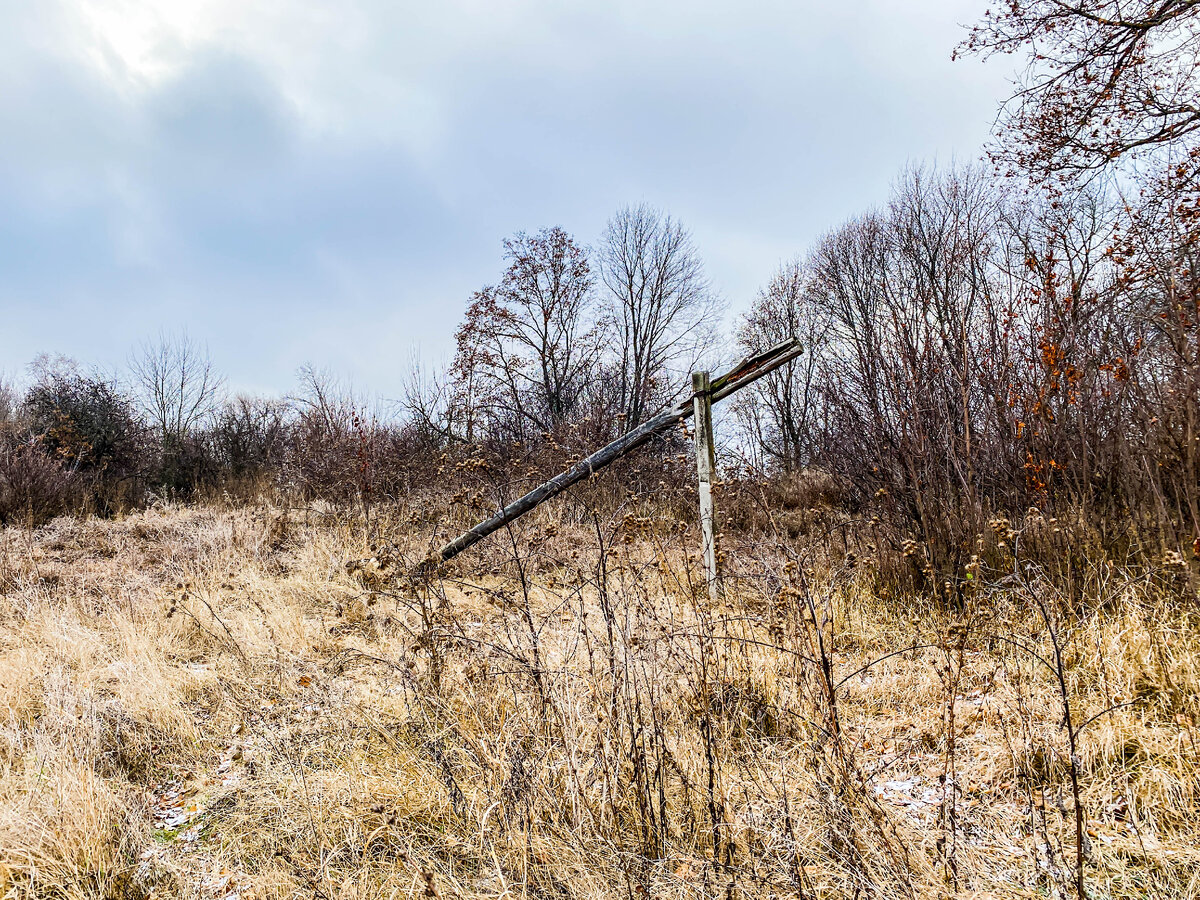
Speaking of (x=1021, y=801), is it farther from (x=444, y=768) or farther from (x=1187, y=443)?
(x=444, y=768)

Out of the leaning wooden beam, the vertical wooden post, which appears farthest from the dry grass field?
the leaning wooden beam

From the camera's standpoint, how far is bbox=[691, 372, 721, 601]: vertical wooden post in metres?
5.21

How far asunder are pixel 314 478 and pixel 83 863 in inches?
310

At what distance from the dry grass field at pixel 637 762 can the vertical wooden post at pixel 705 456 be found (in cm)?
97

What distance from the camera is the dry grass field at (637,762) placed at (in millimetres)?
1861

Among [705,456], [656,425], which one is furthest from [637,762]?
[656,425]

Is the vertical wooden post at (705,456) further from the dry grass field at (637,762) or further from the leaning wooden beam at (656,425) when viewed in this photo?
the dry grass field at (637,762)

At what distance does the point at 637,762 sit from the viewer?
1.97 meters

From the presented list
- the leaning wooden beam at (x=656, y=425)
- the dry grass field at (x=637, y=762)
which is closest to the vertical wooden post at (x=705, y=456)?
the leaning wooden beam at (x=656, y=425)

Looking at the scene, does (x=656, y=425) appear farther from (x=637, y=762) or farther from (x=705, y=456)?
(x=637, y=762)

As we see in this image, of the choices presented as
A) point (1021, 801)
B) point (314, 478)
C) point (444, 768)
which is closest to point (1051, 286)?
point (1021, 801)

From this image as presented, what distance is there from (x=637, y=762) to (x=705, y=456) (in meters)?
3.68

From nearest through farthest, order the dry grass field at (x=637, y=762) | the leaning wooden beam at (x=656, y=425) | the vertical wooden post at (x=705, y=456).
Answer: the dry grass field at (x=637, y=762) → the vertical wooden post at (x=705, y=456) → the leaning wooden beam at (x=656, y=425)

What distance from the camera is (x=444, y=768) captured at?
2387mm
